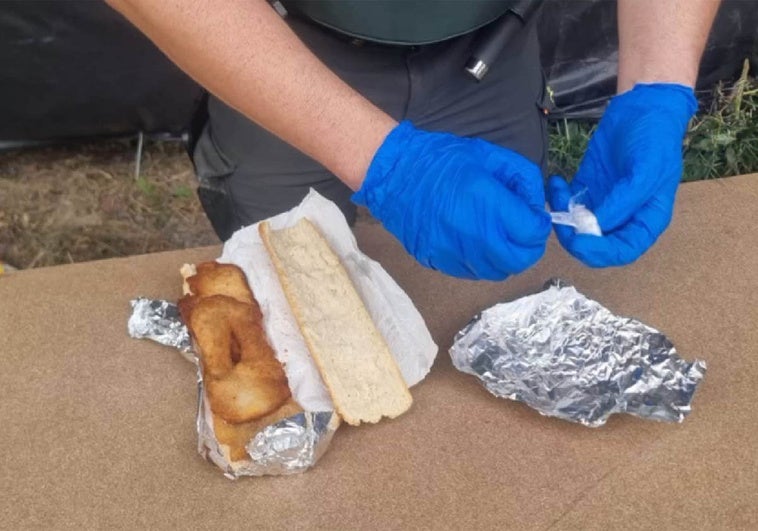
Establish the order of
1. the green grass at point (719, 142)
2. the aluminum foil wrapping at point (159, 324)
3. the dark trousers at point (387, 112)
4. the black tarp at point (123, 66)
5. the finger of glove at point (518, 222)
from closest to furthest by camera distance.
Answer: the finger of glove at point (518, 222) → the aluminum foil wrapping at point (159, 324) → the dark trousers at point (387, 112) → the black tarp at point (123, 66) → the green grass at point (719, 142)

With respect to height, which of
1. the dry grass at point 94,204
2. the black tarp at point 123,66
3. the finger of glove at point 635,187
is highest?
the finger of glove at point 635,187

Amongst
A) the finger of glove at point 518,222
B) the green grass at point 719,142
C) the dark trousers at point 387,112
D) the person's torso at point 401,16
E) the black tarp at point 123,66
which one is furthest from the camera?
the green grass at point 719,142

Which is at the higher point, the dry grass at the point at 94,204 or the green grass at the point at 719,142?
the green grass at the point at 719,142

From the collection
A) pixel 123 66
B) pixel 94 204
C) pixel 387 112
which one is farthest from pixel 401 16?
pixel 94 204

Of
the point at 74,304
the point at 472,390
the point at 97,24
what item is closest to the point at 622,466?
the point at 472,390

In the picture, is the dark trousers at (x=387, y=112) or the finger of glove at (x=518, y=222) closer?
the finger of glove at (x=518, y=222)

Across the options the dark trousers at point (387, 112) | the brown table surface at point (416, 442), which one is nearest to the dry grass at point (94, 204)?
the dark trousers at point (387, 112)

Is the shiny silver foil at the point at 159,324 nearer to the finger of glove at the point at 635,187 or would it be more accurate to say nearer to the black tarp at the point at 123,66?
the finger of glove at the point at 635,187

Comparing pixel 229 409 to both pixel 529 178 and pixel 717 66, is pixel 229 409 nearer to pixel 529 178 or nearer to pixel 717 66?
pixel 529 178
